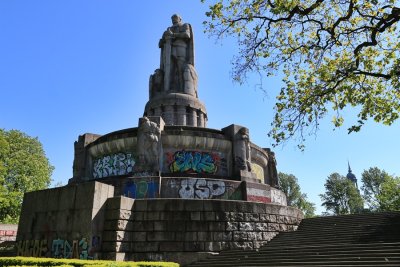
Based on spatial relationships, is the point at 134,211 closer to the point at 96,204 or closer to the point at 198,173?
the point at 96,204

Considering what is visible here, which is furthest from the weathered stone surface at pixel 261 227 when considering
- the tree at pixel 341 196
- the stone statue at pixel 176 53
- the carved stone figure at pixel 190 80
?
the tree at pixel 341 196

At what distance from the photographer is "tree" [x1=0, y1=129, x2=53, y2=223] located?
29214 millimetres

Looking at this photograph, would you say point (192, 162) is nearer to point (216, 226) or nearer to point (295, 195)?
point (216, 226)

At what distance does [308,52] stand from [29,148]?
3065cm

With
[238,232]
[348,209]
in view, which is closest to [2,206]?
[238,232]

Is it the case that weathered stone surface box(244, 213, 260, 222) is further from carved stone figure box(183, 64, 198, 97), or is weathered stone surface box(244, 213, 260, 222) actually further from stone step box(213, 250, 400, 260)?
carved stone figure box(183, 64, 198, 97)

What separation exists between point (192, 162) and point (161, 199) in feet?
16.6

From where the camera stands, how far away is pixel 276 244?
11945 millimetres

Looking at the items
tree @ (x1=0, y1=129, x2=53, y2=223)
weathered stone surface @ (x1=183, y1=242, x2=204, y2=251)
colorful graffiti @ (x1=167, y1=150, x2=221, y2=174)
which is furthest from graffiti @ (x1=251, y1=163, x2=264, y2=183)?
tree @ (x1=0, y1=129, x2=53, y2=223)

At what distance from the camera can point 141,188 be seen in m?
14.2

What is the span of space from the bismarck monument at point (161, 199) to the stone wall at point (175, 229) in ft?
0.11

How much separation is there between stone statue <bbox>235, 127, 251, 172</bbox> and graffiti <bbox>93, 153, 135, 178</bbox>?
18.0ft

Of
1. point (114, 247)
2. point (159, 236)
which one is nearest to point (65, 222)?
point (114, 247)

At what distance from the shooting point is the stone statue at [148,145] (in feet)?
50.4
